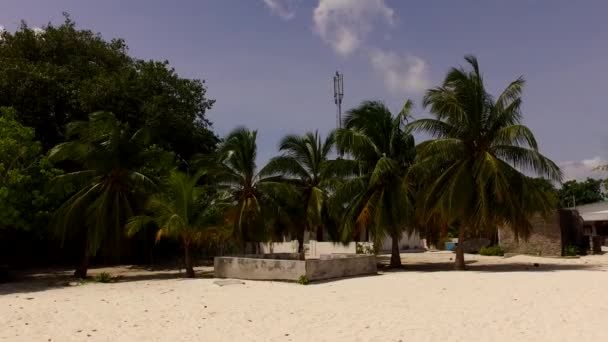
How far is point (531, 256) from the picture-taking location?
25.3m

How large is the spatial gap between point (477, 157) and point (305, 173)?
7555 mm

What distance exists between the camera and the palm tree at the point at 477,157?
18.5 m

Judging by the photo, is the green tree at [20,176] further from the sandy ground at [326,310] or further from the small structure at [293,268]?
the small structure at [293,268]

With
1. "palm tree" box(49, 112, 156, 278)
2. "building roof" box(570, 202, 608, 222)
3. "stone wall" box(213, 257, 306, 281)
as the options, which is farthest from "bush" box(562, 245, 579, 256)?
"palm tree" box(49, 112, 156, 278)

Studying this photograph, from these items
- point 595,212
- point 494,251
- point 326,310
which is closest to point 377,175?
point 326,310

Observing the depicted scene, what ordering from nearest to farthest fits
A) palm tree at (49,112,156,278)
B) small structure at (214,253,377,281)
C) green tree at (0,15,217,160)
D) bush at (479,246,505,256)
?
small structure at (214,253,377,281) < palm tree at (49,112,156,278) < green tree at (0,15,217,160) < bush at (479,246,505,256)

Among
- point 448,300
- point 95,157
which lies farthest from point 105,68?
point 448,300

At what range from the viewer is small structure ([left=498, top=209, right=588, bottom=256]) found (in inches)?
983

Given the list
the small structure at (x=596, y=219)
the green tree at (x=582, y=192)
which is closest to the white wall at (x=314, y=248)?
the small structure at (x=596, y=219)

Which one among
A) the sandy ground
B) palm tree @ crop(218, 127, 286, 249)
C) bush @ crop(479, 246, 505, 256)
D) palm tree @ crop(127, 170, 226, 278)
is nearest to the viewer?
the sandy ground

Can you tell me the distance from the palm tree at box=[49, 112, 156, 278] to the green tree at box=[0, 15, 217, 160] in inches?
160

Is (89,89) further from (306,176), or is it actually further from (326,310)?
(326,310)

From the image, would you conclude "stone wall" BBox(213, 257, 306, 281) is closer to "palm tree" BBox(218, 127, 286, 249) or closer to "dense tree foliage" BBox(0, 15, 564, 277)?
"dense tree foliage" BBox(0, 15, 564, 277)

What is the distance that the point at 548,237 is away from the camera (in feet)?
83.1
